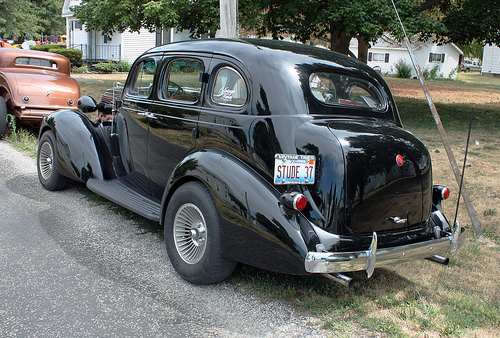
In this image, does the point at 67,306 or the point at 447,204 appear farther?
the point at 447,204

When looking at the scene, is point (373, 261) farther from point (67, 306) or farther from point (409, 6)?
point (409, 6)

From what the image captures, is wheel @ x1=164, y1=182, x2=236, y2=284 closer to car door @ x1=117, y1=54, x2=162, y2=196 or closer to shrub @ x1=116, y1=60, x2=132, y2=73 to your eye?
car door @ x1=117, y1=54, x2=162, y2=196

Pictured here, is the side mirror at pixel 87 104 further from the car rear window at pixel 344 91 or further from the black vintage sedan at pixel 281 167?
the car rear window at pixel 344 91

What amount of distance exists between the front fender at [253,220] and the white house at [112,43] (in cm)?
2477

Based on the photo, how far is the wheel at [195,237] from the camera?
3521mm

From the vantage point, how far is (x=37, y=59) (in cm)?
984

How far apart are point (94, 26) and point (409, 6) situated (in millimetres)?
9636

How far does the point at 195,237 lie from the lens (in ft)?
12.1

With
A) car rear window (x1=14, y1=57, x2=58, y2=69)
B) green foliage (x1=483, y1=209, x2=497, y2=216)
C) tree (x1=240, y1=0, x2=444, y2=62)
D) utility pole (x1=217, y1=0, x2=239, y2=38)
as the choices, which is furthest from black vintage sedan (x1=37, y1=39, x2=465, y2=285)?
tree (x1=240, y1=0, x2=444, y2=62)

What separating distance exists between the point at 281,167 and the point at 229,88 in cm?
103

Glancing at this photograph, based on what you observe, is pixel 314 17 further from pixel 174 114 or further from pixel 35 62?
pixel 174 114

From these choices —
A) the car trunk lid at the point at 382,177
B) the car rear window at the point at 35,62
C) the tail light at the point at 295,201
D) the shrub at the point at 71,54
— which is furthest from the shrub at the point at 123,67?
the tail light at the point at 295,201

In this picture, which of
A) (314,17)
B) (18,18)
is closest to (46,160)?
(314,17)

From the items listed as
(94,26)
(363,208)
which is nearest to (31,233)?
(363,208)
